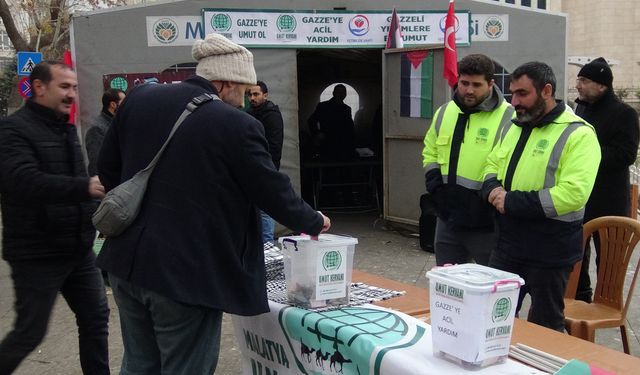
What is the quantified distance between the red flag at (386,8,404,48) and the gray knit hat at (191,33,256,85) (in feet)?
18.1

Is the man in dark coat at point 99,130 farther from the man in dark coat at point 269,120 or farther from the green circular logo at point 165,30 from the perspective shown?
the green circular logo at point 165,30

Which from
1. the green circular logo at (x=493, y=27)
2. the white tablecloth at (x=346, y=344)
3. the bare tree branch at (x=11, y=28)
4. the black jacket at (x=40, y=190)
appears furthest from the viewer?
the bare tree branch at (x=11, y=28)

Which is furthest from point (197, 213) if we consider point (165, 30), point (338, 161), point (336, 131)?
point (336, 131)

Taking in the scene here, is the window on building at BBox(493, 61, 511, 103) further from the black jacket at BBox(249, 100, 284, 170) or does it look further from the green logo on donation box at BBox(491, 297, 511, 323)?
the green logo on donation box at BBox(491, 297, 511, 323)

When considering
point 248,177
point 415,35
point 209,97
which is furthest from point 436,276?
point 415,35

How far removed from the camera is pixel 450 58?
673 centimetres

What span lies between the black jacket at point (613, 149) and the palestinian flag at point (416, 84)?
9.27 feet

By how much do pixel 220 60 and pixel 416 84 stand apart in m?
5.50

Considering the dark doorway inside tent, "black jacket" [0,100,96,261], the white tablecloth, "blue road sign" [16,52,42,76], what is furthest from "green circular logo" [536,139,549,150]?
"blue road sign" [16,52,42,76]

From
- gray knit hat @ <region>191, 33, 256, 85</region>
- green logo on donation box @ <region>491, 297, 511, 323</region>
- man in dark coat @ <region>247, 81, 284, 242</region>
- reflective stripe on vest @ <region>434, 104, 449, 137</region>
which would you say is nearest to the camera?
green logo on donation box @ <region>491, 297, 511, 323</region>

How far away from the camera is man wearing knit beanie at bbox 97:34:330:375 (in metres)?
2.39

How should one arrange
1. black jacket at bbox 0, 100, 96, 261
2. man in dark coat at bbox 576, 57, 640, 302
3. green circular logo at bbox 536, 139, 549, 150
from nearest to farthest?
green circular logo at bbox 536, 139, 549, 150 → black jacket at bbox 0, 100, 96, 261 → man in dark coat at bbox 576, 57, 640, 302

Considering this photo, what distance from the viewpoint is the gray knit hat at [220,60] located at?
8.37 ft

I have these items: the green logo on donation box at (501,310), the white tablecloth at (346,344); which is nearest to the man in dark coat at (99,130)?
the white tablecloth at (346,344)
